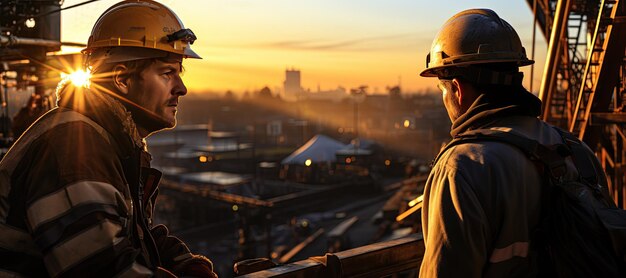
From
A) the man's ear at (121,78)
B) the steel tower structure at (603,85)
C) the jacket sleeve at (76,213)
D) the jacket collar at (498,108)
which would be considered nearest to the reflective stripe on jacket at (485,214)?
the jacket collar at (498,108)

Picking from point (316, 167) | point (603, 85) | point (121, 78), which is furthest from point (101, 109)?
point (316, 167)

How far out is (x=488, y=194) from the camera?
2293mm

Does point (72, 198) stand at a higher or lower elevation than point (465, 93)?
lower

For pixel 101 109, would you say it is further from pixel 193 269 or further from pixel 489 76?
pixel 489 76

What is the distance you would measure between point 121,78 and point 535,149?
6.08 feet

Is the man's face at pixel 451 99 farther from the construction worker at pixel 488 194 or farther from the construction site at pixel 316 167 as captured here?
the construction site at pixel 316 167

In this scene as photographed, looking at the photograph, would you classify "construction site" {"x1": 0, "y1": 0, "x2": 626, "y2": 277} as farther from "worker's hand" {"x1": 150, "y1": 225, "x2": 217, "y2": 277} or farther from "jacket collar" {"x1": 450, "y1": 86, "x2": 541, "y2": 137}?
"jacket collar" {"x1": 450, "y1": 86, "x2": 541, "y2": 137}

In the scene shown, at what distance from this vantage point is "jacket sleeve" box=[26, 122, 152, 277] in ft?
6.42

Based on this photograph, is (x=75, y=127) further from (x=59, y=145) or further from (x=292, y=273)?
(x=292, y=273)

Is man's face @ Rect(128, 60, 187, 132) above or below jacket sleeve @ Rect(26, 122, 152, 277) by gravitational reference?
above

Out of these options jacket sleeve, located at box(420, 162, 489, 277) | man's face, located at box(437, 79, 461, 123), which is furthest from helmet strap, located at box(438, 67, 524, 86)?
jacket sleeve, located at box(420, 162, 489, 277)

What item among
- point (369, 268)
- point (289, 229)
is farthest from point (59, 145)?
point (289, 229)

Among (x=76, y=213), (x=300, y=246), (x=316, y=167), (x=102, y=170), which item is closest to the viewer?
(x=76, y=213)

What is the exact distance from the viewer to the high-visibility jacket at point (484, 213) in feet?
7.47
